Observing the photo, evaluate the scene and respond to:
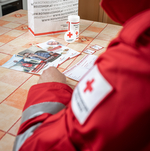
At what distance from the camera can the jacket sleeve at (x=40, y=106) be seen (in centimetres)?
50

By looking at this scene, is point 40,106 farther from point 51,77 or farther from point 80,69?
point 80,69

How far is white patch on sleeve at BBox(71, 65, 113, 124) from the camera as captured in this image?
29 cm

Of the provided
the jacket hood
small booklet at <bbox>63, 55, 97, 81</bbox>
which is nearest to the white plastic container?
small booklet at <bbox>63, 55, 97, 81</bbox>

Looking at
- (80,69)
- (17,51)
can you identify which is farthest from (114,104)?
(17,51)

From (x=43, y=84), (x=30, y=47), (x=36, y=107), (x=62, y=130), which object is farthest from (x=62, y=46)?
(x=62, y=130)

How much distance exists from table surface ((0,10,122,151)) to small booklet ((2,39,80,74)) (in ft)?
0.12

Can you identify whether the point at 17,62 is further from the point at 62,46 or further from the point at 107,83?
the point at 107,83

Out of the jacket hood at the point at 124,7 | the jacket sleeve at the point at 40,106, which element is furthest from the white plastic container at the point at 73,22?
the jacket hood at the point at 124,7

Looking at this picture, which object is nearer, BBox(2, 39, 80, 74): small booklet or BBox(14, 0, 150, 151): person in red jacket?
BBox(14, 0, 150, 151): person in red jacket

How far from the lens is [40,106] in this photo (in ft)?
1.86

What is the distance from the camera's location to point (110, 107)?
0.92 ft

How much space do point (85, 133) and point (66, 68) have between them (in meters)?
0.72

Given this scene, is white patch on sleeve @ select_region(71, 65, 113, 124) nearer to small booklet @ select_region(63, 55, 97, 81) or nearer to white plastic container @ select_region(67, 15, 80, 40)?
small booklet @ select_region(63, 55, 97, 81)

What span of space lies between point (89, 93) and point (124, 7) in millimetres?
213
